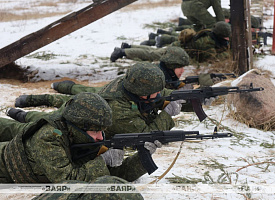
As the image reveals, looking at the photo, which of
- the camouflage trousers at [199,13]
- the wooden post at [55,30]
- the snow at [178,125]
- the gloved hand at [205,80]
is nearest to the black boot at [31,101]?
the snow at [178,125]

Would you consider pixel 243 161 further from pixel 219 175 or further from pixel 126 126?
pixel 126 126

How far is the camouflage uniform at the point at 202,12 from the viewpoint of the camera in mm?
9133

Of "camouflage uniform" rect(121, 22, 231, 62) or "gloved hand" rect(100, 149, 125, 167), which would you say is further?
"camouflage uniform" rect(121, 22, 231, 62)

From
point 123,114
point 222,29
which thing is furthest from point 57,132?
point 222,29

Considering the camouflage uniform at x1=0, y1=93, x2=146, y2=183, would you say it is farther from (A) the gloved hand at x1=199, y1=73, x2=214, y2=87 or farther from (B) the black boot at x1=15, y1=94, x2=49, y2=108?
(A) the gloved hand at x1=199, y1=73, x2=214, y2=87

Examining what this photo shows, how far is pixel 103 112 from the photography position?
10.5 ft

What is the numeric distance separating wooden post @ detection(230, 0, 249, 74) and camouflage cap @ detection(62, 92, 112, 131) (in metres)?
4.65

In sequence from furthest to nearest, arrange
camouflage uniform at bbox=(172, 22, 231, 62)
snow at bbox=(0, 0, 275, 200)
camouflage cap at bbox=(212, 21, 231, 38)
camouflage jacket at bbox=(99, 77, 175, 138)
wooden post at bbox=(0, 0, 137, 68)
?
camouflage uniform at bbox=(172, 22, 231, 62) → camouflage cap at bbox=(212, 21, 231, 38) → wooden post at bbox=(0, 0, 137, 68) → camouflage jacket at bbox=(99, 77, 175, 138) → snow at bbox=(0, 0, 275, 200)

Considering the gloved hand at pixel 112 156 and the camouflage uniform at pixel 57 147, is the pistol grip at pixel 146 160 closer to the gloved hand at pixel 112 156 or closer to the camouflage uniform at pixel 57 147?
the gloved hand at pixel 112 156

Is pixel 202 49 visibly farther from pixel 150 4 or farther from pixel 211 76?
pixel 150 4

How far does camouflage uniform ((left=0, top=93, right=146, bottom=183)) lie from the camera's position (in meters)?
3.13

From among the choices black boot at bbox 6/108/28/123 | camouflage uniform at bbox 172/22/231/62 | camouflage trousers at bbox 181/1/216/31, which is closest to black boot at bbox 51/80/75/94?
black boot at bbox 6/108/28/123

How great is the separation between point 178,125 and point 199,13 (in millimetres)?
4218

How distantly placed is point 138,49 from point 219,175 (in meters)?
4.99
